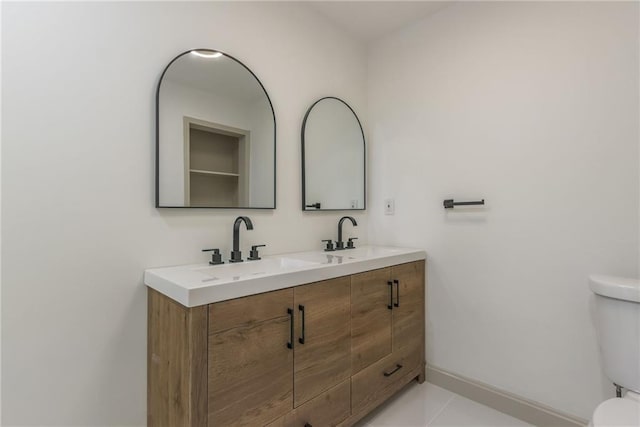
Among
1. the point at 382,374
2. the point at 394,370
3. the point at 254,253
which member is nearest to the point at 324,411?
the point at 382,374

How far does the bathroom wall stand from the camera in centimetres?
104

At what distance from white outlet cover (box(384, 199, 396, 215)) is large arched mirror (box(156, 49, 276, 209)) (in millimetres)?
894

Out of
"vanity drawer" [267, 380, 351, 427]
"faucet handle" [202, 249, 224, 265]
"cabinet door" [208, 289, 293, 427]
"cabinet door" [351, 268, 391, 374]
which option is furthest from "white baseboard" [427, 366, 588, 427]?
"faucet handle" [202, 249, 224, 265]

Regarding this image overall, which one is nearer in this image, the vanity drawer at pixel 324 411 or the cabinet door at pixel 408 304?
the vanity drawer at pixel 324 411

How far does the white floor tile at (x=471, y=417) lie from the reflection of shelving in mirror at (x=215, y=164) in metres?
1.57

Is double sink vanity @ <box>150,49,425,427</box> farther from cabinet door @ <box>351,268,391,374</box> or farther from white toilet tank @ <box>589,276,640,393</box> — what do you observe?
white toilet tank @ <box>589,276,640,393</box>

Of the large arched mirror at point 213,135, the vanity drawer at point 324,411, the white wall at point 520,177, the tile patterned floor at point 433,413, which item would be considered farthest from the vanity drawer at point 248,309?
the white wall at point 520,177

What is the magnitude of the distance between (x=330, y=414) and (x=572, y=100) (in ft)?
6.21

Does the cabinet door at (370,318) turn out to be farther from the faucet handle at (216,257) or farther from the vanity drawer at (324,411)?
the faucet handle at (216,257)

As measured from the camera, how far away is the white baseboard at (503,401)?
1506mm

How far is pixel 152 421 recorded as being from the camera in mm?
1234

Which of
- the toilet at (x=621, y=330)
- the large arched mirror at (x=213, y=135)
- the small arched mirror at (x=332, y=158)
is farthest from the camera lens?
the small arched mirror at (x=332, y=158)

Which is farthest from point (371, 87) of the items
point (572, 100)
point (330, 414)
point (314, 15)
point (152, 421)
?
point (152, 421)

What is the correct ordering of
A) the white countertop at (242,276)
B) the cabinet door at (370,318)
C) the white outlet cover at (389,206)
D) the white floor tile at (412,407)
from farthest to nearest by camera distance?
the white outlet cover at (389,206) < the white floor tile at (412,407) < the cabinet door at (370,318) < the white countertop at (242,276)
